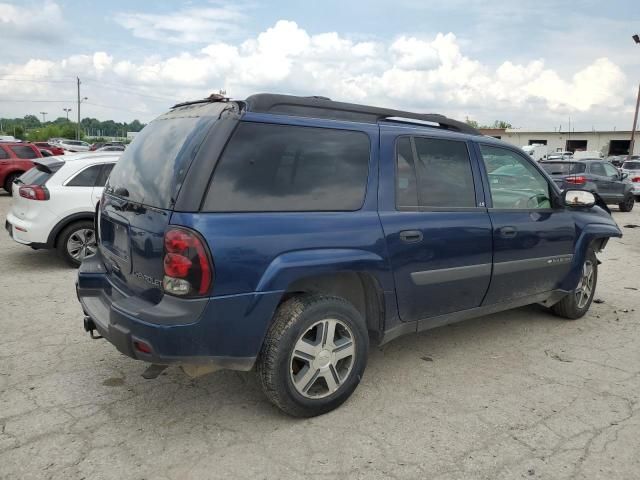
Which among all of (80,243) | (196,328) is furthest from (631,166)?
(196,328)

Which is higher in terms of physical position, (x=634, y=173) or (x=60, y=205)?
(x=634, y=173)

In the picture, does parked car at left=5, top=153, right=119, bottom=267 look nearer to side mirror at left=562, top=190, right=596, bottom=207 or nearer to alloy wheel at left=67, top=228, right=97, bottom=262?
alloy wheel at left=67, top=228, right=97, bottom=262

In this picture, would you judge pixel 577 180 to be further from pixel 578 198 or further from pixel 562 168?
pixel 578 198

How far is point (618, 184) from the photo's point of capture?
608 inches

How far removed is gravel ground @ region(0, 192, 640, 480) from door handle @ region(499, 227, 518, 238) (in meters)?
0.97

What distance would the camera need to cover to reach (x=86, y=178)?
23.5 feet

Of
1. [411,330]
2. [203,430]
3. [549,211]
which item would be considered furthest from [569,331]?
[203,430]

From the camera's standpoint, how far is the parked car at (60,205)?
6.80 meters

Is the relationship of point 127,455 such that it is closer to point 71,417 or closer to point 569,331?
point 71,417

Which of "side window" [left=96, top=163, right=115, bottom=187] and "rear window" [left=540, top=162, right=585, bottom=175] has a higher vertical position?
"rear window" [left=540, top=162, right=585, bottom=175]

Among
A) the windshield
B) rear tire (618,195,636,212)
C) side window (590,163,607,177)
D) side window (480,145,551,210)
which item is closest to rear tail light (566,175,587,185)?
side window (590,163,607,177)

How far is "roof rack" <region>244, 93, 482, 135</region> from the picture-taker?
3.06m

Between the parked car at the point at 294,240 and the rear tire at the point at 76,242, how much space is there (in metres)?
3.67

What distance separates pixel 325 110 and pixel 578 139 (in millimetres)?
61542
